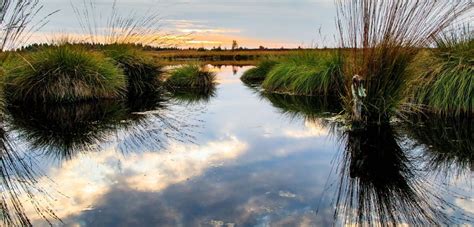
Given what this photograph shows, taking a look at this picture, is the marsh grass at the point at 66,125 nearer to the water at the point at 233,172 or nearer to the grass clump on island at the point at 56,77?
the water at the point at 233,172

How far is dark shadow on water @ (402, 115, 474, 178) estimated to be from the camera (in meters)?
4.07

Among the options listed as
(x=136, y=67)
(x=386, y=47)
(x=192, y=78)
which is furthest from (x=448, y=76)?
(x=192, y=78)

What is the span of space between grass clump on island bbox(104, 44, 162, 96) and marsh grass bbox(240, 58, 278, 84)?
662 cm

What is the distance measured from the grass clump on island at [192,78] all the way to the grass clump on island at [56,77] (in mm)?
5260

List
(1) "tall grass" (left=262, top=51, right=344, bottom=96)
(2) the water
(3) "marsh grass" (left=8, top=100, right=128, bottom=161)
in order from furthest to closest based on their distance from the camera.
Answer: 1. (1) "tall grass" (left=262, top=51, right=344, bottom=96)
2. (3) "marsh grass" (left=8, top=100, right=128, bottom=161)
3. (2) the water

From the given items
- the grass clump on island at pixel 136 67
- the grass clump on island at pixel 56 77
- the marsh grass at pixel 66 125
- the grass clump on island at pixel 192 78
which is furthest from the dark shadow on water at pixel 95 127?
the grass clump on island at pixel 192 78

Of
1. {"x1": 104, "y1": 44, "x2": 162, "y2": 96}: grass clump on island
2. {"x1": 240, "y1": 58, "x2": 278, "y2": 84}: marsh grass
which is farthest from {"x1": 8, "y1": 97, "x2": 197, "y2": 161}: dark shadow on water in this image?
{"x1": 240, "y1": 58, "x2": 278, "y2": 84}: marsh grass

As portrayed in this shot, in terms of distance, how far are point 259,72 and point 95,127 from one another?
13.4m

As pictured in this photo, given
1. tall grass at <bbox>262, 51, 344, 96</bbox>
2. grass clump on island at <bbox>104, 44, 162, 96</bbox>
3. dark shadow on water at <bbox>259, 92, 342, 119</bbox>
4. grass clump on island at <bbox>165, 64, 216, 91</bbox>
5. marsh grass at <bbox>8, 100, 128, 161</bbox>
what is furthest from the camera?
grass clump on island at <bbox>165, 64, 216, 91</bbox>

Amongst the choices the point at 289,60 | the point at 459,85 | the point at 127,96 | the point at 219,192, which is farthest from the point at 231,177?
the point at 289,60

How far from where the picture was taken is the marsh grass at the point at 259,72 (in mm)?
18423

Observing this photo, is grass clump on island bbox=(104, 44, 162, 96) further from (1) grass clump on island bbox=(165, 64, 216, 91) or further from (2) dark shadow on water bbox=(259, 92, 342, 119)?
(2) dark shadow on water bbox=(259, 92, 342, 119)

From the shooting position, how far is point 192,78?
15.1 m

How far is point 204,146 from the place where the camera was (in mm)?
5188
